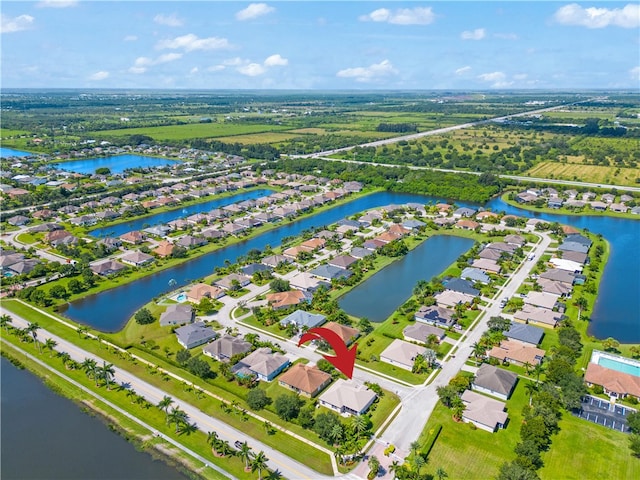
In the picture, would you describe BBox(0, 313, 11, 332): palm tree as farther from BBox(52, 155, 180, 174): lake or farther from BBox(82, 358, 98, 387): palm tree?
BBox(52, 155, 180, 174): lake

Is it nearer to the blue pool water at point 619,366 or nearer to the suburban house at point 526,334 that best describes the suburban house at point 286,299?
the suburban house at point 526,334

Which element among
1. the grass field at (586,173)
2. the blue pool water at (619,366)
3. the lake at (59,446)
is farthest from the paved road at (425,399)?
the grass field at (586,173)

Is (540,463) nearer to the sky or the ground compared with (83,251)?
nearer to the ground

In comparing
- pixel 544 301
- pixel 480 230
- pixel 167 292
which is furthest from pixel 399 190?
pixel 167 292

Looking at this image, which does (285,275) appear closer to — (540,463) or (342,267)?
(342,267)

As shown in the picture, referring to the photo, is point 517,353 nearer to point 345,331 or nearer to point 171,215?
point 345,331
